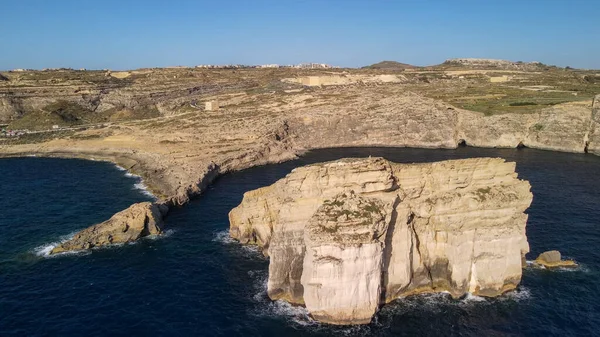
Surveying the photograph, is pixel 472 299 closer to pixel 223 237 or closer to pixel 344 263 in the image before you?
pixel 344 263

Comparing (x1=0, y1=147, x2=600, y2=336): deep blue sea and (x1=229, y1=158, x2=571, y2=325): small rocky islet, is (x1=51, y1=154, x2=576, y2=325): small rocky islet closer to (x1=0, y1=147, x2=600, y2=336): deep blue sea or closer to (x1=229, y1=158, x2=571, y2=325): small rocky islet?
(x1=229, y1=158, x2=571, y2=325): small rocky islet

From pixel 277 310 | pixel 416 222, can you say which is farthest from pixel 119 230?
pixel 416 222

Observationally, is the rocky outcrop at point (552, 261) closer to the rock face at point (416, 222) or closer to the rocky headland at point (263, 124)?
the rock face at point (416, 222)

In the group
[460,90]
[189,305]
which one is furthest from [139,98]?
[189,305]

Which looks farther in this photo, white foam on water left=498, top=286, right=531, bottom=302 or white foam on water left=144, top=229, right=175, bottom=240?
white foam on water left=144, top=229, right=175, bottom=240

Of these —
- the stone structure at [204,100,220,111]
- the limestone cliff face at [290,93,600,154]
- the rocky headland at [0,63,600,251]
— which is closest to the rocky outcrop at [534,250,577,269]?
the rocky headland at [0,63,600,251]

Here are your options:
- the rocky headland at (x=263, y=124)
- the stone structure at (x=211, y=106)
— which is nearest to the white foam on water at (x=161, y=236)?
the rocky headland at (x=263, y=124)
